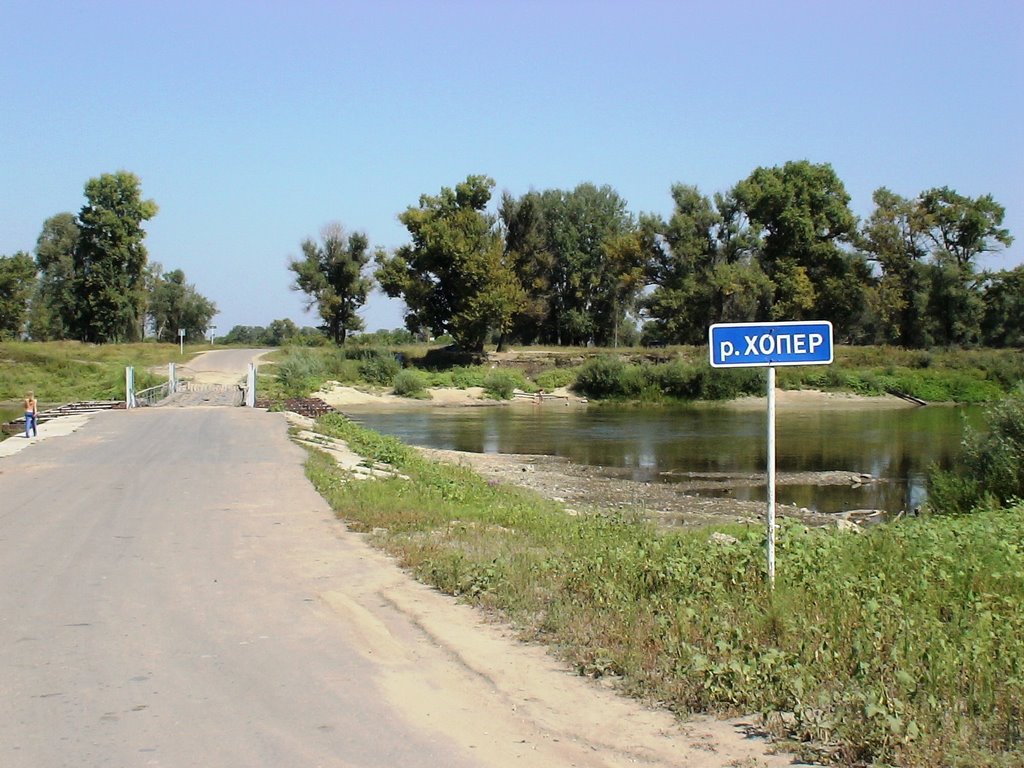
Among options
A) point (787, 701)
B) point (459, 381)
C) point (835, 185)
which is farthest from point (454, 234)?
point (787, 701)

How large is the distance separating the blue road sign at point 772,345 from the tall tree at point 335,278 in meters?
79.5

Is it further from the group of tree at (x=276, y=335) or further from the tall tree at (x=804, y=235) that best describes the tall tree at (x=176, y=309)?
the tall tree at (x=804, y=235)

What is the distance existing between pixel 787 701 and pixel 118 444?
21.2 meters

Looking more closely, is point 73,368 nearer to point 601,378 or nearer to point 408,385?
point 408,385

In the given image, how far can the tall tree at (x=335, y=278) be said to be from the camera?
85938 mm

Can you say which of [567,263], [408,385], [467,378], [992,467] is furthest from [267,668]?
[567,263]

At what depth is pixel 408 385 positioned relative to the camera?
65625mm

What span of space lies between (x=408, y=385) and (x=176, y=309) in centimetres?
5777

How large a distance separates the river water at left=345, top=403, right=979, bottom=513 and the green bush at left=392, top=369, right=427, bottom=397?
14.7 feet

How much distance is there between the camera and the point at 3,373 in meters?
58.8

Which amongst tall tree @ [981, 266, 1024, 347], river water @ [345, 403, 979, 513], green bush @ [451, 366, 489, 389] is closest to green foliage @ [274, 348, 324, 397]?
river water @ [345, 403, 979, 513]

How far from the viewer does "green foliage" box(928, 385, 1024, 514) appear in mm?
17938

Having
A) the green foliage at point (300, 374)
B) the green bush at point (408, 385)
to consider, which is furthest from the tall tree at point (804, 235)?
the green foliage at point (300, 374)

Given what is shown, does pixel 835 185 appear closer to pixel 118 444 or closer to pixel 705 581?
pixel 118 444
